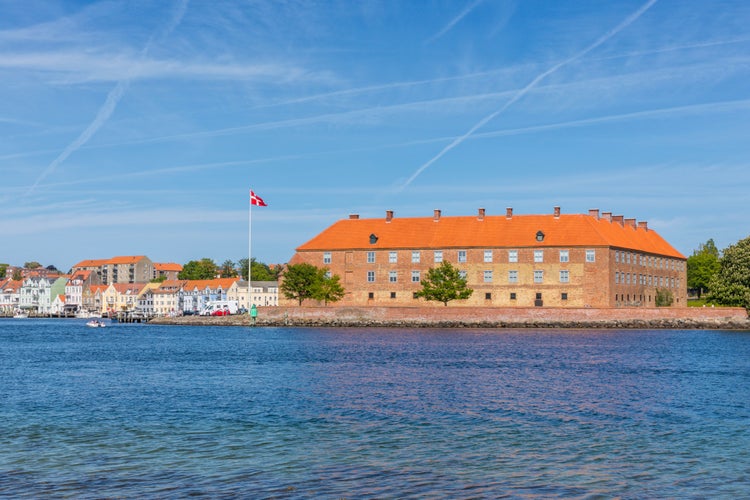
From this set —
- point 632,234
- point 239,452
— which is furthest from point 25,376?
point 632,234

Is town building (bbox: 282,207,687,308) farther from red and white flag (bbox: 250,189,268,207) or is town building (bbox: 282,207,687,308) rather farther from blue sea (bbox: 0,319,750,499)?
blue sea (bbox: 0,319,750,499)

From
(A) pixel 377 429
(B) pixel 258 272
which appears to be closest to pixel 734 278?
(A) pixel 377 429

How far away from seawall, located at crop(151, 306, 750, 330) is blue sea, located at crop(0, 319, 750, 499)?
36363 mm

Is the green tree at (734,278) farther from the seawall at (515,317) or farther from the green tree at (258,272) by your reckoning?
the green tree at (258,272)

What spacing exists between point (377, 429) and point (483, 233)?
234 feet

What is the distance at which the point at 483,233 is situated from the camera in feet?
296

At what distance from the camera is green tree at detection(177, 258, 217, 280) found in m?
193

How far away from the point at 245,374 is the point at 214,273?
165 metres

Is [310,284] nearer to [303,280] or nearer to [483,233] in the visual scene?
[303,280]

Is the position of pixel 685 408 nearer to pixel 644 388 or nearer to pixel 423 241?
pixel 644 388

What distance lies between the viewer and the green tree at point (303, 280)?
8944 cm

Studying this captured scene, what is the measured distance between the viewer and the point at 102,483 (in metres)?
14.3

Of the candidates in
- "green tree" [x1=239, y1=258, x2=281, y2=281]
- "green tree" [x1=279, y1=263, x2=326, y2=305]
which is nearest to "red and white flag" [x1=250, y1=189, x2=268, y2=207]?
"green tree" [x1=279, y1=263, x2=326, y2=305]

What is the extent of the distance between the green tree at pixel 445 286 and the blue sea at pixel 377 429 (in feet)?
140
